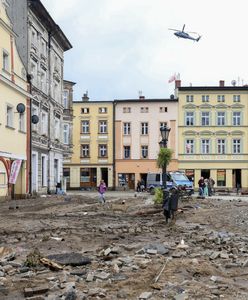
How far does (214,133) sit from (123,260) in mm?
57843

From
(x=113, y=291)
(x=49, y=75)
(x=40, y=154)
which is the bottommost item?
(x=113, y=291)

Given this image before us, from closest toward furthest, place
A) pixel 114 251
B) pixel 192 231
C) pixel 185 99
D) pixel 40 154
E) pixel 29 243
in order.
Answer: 1. pixel 114 251
2. pixel 29 243
3. pixel 192 231
4. pixel 40 154
5. pixel 185 99

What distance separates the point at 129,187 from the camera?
67.0 m

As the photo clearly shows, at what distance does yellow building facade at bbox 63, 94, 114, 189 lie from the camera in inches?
2680

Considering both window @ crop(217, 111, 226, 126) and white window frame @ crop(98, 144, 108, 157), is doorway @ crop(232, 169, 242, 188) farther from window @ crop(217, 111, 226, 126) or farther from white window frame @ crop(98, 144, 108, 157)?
white window frame @ crop(98, 144, 108, 157)

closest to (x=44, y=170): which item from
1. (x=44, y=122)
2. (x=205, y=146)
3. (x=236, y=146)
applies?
(x=44, y=122)

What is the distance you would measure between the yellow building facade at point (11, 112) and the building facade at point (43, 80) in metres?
1.57

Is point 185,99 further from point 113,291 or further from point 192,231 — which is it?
point 113,291

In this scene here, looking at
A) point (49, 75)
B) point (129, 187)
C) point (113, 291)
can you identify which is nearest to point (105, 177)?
point (129, 187)

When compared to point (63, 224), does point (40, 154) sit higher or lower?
higher

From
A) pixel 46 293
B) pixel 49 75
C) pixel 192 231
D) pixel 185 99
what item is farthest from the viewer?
pixel 185 99

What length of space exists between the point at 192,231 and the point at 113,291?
8571 mm

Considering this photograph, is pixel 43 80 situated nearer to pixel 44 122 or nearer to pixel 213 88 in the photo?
pixel 44 122

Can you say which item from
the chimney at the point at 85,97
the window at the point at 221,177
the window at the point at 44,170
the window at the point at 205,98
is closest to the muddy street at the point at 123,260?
the window at the point at 44,170
